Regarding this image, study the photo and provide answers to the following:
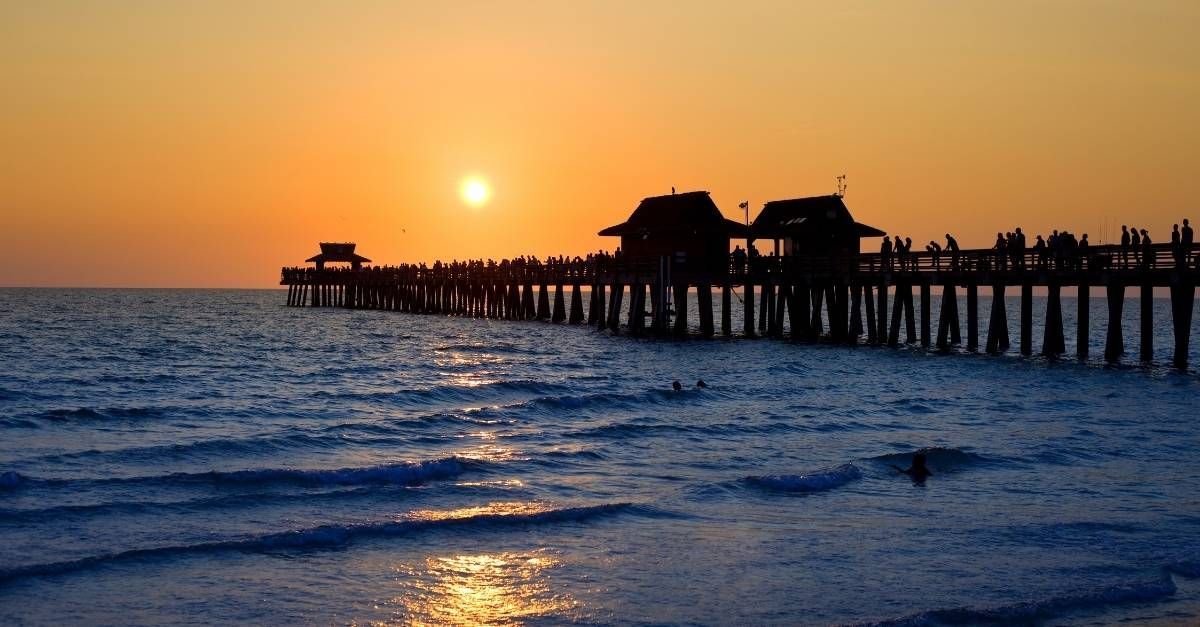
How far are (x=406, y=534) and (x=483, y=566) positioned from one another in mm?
1589

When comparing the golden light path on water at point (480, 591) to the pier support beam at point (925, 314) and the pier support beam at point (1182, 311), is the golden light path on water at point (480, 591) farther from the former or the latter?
the pier support beam at point (925, 314)

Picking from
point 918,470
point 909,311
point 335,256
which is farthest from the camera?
point 335,256

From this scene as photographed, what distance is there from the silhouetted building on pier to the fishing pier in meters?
0.05

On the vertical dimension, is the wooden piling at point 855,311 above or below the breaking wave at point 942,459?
above

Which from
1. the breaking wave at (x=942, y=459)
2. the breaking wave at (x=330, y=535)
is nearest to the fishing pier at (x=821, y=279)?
the breaking wave at (x=942, y=459)

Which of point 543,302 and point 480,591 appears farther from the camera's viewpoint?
point 543,302

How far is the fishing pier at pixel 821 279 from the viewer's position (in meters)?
31.0

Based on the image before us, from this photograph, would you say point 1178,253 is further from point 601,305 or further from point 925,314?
point 601,305

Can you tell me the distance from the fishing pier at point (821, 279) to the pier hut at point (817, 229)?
0.18ft

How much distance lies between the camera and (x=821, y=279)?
42.5 meters

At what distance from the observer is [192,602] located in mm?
10281

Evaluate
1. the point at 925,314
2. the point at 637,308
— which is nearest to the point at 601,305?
the point at 637,308

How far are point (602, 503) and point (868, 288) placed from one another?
27608 mm

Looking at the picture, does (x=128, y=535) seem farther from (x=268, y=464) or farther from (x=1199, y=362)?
(x=1199, y=362)
